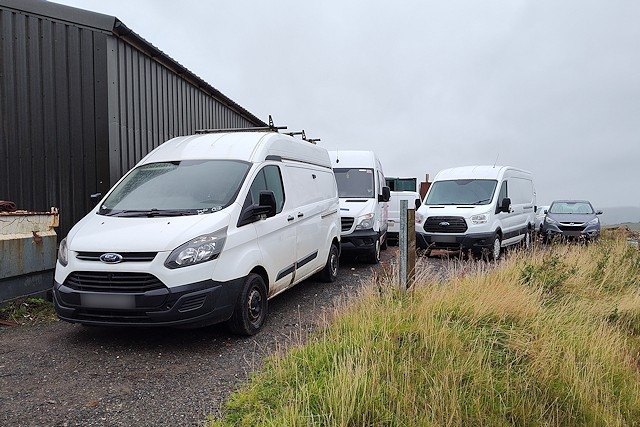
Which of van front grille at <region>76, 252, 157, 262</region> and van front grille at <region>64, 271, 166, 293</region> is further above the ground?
van front grille at <region>76, 252, 157, 262</region>

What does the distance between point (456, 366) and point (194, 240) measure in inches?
102

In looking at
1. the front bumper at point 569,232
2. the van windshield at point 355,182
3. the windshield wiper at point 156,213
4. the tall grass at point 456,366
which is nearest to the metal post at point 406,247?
the tall grass at point 456,366

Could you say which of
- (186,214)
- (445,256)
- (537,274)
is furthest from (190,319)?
(445,256)

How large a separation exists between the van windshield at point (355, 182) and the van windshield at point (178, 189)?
4.93 meters

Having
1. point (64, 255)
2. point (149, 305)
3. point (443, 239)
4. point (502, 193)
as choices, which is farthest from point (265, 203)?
point (502, 193)

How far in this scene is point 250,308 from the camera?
510cm

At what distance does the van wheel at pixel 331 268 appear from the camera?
26.3ft

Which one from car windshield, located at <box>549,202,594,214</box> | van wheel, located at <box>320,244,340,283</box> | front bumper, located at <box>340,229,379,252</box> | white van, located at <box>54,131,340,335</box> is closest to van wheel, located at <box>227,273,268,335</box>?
white van, located at <box>54,131,340,335</box>

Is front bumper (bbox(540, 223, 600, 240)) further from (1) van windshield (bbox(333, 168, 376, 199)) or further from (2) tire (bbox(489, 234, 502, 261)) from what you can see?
(1) van windshield (bbox(333, 168, 376, 199))

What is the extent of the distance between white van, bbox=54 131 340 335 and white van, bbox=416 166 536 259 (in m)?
4.93

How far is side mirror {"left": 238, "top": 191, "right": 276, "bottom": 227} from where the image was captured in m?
5.09

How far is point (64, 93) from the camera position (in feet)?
26.5

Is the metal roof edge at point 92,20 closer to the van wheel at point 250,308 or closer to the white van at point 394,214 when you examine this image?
the van wheel at point 250,308

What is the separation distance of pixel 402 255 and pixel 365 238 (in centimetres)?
398
